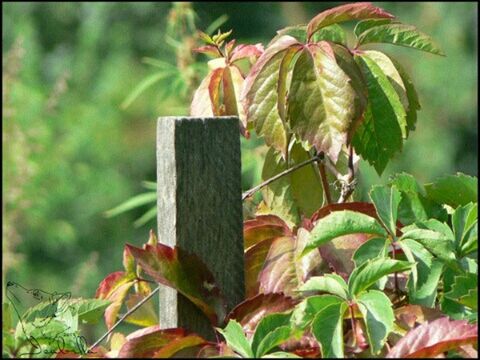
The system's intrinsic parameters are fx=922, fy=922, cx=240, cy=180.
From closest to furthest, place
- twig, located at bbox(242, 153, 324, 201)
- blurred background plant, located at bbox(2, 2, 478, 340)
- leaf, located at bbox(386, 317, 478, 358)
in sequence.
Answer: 1. leaf, located at bbox(386, 317, 478, 358)
2. twig, located at bbox(242, 153, 324, 201)
3. blurred background plant, located at bbox(2, 2, 478, 340)

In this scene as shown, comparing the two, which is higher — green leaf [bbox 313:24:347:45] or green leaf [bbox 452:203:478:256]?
green leaf [bbox 313:24:347:45]

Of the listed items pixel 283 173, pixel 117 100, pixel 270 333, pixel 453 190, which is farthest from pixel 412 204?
pixel 117 100

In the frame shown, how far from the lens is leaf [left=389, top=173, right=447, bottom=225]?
1.04 meters

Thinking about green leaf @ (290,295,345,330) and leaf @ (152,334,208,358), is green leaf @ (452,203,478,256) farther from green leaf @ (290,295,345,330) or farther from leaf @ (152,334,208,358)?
leaf @ (152,334,208,358)

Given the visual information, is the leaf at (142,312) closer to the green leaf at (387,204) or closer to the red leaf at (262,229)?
the red leaf at (262,229)

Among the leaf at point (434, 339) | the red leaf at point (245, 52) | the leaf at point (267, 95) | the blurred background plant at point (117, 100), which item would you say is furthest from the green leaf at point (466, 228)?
the blurred background plant at point (117, 100)

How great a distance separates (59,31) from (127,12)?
950 millimetres

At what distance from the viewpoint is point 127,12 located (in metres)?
9.09

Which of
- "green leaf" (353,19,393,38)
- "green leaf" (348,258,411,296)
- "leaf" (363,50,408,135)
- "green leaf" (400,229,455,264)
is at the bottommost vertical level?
"green leaf" (348,258,411,296)

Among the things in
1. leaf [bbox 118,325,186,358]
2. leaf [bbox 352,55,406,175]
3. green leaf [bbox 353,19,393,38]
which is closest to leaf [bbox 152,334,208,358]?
leaf [bbox 118,325,186,358]

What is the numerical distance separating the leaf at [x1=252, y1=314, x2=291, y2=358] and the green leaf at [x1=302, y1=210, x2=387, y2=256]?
10cm

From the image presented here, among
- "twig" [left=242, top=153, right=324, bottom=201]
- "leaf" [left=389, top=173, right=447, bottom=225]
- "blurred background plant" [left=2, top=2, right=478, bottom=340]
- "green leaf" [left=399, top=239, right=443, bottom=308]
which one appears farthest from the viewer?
"blurred background plant" [left=2, top=2, right=478, bottom=340]

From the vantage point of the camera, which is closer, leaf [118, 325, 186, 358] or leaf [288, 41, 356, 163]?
leaf [118, 325, 186, 358]

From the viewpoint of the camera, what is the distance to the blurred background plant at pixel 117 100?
8.18m
